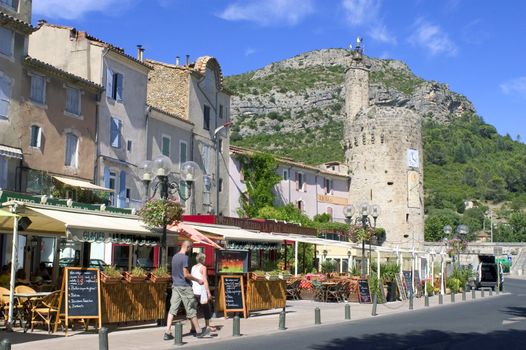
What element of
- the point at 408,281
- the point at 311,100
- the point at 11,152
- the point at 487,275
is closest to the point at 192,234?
the point at 11,152

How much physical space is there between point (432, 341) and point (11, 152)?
17.1 m

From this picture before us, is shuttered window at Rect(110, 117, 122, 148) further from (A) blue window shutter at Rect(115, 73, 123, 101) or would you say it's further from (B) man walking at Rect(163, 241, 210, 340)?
(B) man walking at Rect(163, 241, 210, 340)

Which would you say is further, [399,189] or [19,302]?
[399,189]

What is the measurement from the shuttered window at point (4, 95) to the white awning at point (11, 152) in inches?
49.6

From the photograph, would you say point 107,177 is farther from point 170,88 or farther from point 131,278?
point 131,278

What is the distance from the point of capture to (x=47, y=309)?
12875 mm

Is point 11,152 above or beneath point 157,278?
above

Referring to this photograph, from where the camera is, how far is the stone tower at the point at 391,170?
53.6 meters

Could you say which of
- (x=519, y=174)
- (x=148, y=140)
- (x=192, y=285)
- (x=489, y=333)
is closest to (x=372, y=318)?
(x=489, y=333)

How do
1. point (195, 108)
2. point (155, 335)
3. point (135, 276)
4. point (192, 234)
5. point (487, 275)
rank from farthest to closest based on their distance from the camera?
1. point (487, 275)
2. point (195, 108)
3. point (192, 234)
4. point (135, 276)
5. point (155, 335)

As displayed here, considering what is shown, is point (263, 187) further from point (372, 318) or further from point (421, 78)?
point (421, 78)

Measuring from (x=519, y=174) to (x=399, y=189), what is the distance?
269ft

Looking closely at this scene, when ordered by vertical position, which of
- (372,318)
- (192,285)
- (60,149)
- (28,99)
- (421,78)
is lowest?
(372,318)

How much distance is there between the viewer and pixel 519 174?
12550cm
